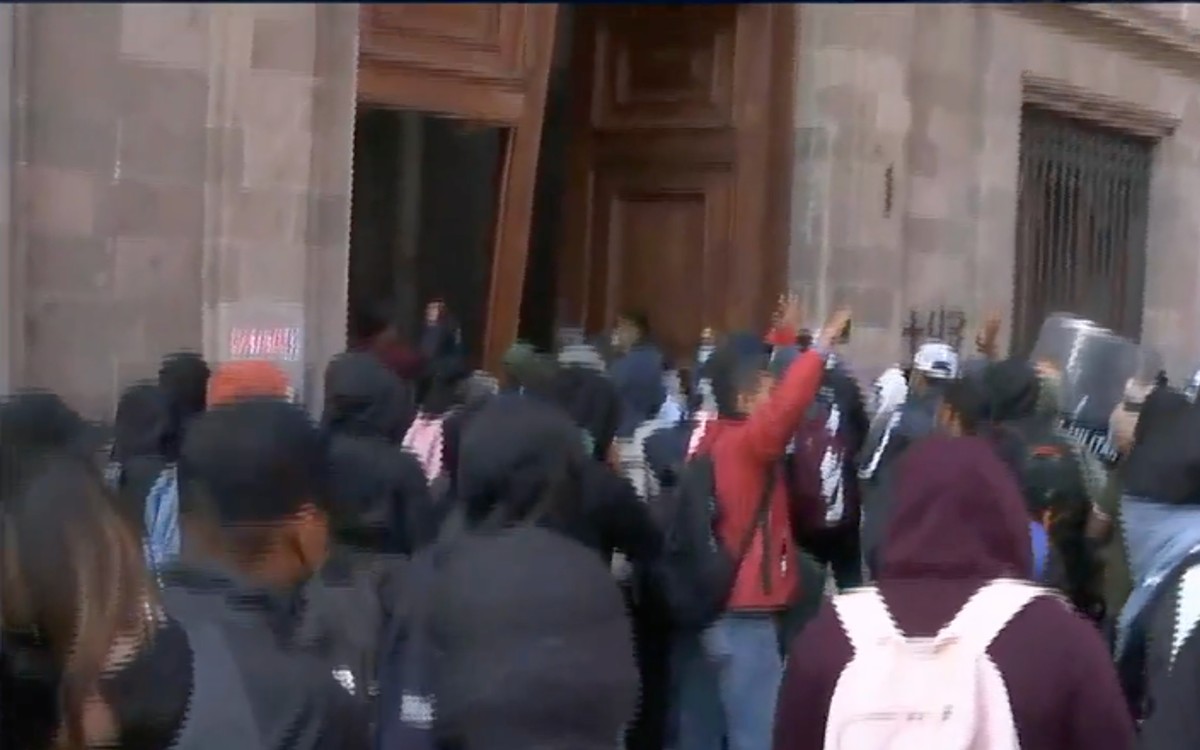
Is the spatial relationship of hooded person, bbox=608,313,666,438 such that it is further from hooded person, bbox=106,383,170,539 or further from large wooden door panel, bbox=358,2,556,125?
hooded person, bbox=106,383,170,539

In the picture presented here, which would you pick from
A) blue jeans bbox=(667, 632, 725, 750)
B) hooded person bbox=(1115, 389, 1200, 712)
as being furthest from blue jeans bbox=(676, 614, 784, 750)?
hooded person bbox=(1115, 389, 1200, 712)

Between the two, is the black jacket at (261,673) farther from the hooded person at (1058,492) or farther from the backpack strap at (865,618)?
the hooded person at (1058,492)

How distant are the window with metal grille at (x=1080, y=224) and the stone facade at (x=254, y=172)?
10 centimetres

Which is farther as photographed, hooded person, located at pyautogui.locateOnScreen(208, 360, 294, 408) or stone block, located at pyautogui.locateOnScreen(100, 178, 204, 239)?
stone block, located at pyautogui.locateOnScreen(100, 178, 204, 239)

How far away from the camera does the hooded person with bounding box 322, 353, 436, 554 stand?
156 inches

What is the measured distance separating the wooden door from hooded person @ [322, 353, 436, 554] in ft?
12.2

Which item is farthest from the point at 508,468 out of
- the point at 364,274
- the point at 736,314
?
the point at 736,314

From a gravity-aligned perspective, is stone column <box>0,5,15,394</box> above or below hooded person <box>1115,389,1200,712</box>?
above

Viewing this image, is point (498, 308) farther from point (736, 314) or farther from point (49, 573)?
point (49, 573)

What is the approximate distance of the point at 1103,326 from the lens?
5.12 metres

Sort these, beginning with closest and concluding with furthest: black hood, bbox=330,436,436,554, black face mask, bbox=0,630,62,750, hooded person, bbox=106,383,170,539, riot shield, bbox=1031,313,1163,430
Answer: black face mask, bbox=0,630,62,750
black hood, bbox=330,436,436,554
hooded person, bbox=106,383,170,539
riot shield, bbox=1031,313,1163,430

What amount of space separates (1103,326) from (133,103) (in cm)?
343

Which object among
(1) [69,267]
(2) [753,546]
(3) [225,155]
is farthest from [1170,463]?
(1) [69,267]

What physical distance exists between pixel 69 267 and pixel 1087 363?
3607mm
